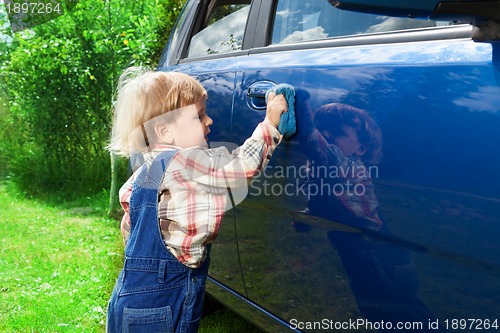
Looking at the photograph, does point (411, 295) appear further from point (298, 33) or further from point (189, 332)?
point (298, 33)

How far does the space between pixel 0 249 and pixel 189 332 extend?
12.4 ft

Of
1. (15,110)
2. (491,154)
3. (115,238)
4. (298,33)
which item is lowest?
(115,238)

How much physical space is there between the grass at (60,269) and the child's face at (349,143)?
5.85ft

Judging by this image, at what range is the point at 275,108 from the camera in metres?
1.80

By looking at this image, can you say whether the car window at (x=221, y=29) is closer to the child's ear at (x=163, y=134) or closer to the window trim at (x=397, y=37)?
the window trim at (x=397, y=37)

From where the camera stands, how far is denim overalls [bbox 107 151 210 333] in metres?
1.73

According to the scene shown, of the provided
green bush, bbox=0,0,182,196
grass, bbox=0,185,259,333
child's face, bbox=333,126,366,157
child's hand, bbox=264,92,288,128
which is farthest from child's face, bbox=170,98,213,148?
green bush, bbox=0,0,182,196

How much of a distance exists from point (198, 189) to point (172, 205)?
0.29 ft

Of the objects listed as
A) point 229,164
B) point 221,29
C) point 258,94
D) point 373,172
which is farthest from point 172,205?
point 221,29

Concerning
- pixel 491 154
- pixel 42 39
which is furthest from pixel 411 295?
pixel 42 39

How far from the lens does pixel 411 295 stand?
145 centimetres

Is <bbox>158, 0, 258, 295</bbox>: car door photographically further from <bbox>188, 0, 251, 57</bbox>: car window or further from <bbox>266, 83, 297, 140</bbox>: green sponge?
<bbox>266, 83, 297, 140</bbox>: green sponge

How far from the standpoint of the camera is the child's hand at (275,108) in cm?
179

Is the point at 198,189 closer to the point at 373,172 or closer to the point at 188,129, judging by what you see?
the point at 188,129
